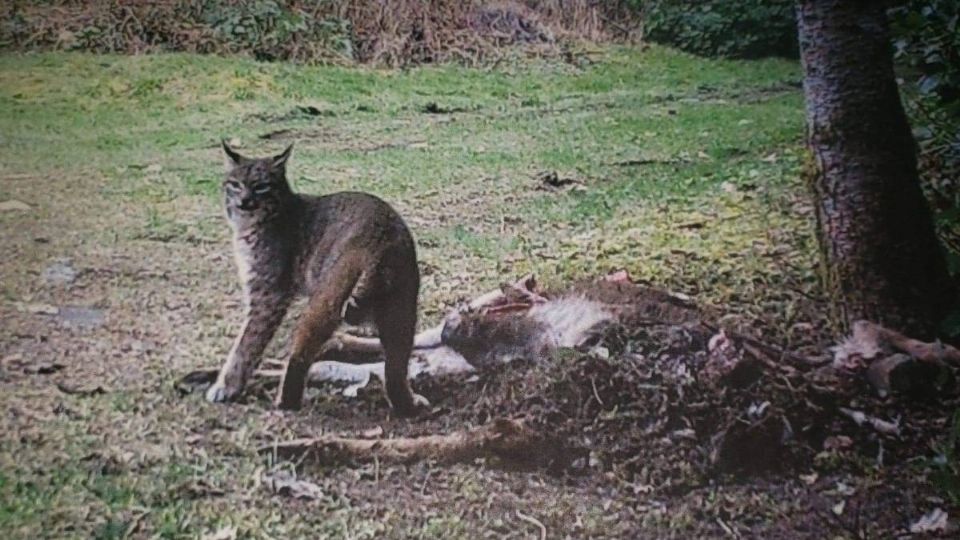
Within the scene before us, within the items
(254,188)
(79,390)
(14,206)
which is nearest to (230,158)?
(254,188)

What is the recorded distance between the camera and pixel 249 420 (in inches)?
81.2

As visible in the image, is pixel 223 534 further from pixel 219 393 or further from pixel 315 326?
pixel 315 326

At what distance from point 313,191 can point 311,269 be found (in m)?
0.14

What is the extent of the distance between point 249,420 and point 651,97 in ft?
3.28

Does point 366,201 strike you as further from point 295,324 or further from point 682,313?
point 682,313

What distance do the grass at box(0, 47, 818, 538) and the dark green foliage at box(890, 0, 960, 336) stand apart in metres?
0.22

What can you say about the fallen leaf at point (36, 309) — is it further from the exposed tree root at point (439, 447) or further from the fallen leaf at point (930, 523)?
the fallen leaf at point (930, 523)

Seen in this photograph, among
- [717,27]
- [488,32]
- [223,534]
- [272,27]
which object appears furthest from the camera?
[717,27]

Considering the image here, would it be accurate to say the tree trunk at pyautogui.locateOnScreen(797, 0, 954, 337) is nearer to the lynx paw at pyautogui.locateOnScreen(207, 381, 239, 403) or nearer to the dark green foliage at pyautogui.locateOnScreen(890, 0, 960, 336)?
the dark green foliage at pyautogui.locateOnScreen(890, 0, 960, 336)

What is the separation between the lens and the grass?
198 cm

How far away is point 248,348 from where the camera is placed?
2.10 meters

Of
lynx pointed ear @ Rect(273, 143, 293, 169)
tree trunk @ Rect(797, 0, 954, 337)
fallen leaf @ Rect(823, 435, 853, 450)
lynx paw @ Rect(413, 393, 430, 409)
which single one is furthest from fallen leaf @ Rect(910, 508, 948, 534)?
lynx pointed ear @ Rect(273, 143, 293, 169)

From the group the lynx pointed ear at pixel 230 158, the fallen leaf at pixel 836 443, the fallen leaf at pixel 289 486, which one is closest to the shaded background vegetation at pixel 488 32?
the lynx pointed ear at pixel 230 158

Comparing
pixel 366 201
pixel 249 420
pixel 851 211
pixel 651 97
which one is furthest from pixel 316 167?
pixel 851 211
